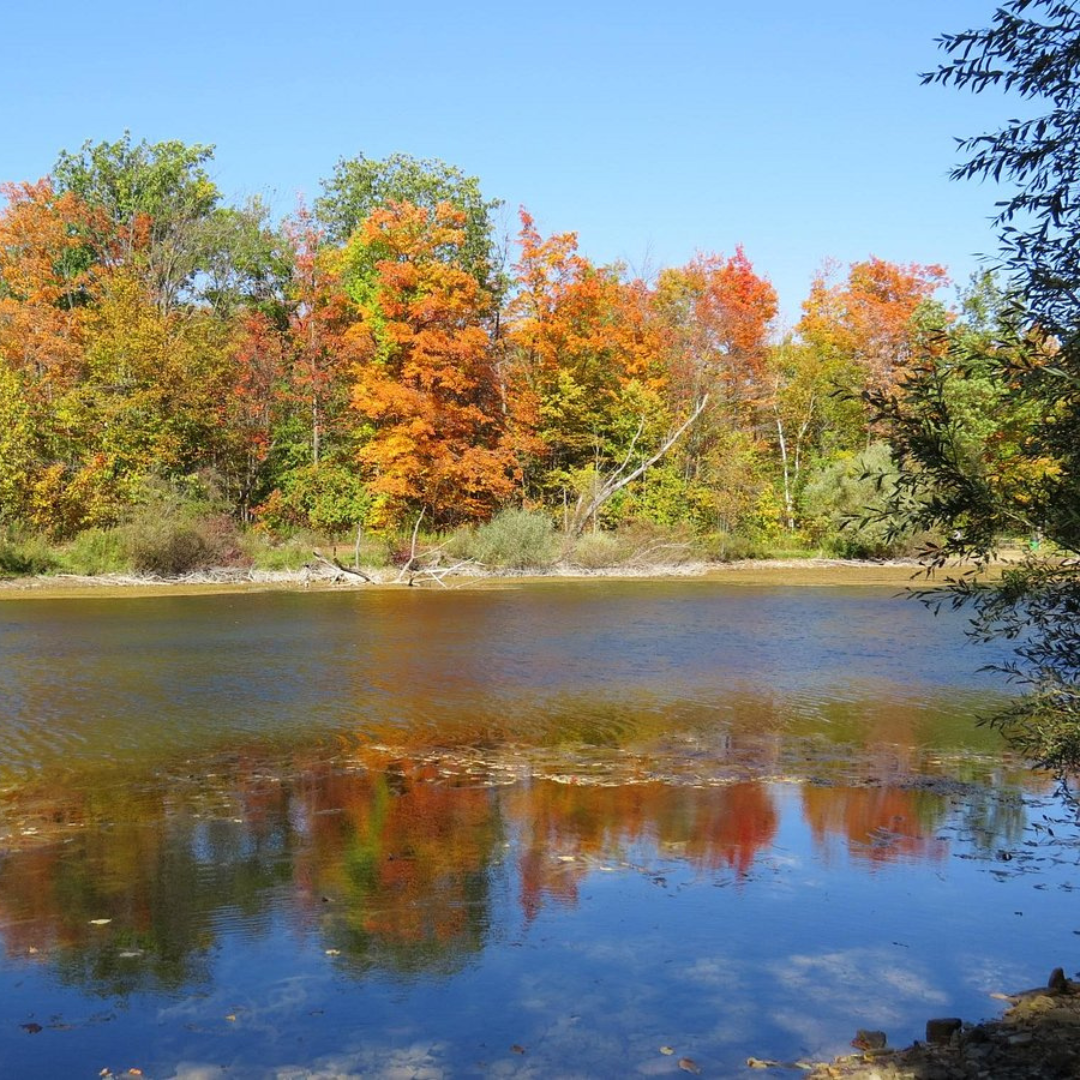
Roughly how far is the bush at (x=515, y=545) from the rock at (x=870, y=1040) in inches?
1334

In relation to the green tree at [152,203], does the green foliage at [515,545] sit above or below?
below

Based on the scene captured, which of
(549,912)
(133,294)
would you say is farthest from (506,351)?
(549,912)

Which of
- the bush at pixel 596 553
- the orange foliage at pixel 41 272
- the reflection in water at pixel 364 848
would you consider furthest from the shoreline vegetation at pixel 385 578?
the reflection in water at pixel 364 848

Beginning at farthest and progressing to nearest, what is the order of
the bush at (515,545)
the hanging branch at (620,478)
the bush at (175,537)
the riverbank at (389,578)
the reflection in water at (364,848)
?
Result: 1. the hanging branch at (620,478)
2. the bush at (515,545)
3. the bush at (175,537)
4. the riverbank at (389,578)
5. the reflection in water at (364,848)

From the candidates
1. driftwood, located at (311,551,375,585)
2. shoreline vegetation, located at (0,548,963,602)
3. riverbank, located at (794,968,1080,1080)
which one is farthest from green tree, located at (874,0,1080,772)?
driftwood, located at (311,551,375,585)

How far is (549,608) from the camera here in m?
29.0

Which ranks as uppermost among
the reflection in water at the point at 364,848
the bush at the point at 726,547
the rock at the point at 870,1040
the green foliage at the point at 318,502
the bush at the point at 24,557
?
the green foliage at the point at 318,502

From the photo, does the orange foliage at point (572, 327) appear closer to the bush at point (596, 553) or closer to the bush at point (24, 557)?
the bush at point (596, 553)

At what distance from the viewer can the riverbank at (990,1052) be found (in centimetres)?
493

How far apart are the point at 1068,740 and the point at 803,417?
48828 mm

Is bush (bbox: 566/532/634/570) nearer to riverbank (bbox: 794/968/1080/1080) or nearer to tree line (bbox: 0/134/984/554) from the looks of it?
tree line (bbox: 0/134/984/554)

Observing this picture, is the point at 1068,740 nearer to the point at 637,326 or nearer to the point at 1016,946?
the point at 1016,946

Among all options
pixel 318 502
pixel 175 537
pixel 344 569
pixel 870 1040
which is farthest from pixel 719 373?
pixel 870 1040

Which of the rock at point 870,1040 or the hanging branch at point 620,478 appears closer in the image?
the rock at point 870,1040
